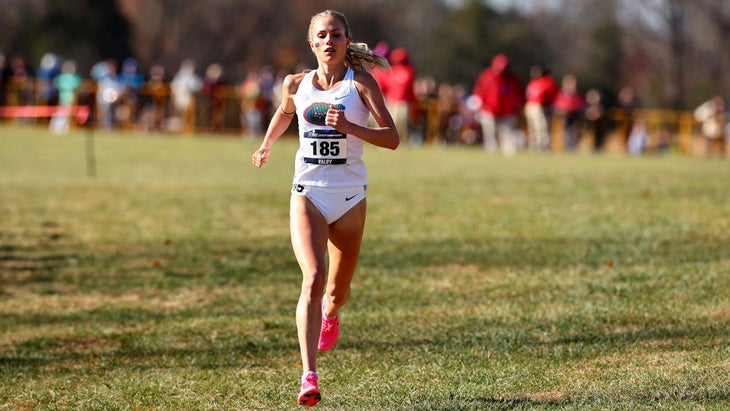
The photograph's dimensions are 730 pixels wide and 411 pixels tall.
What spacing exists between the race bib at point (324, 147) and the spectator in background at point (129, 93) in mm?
30720

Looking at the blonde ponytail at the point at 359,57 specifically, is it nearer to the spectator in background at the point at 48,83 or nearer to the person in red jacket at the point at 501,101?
the person in red jacket at the point at 501,101

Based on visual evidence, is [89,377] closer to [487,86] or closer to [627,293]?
[627,293]

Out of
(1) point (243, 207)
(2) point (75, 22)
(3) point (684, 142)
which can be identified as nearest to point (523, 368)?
(1) point (243, 207)

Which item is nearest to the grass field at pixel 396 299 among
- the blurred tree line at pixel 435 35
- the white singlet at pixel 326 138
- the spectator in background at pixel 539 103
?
the white singlet at pixel 326 138

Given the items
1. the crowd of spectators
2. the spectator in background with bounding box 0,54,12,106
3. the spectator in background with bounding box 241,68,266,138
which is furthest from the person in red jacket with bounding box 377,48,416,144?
the spectator in background with bounding box 0,54,12,106

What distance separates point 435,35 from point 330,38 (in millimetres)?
49237

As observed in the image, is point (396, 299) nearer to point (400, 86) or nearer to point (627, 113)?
point (400, 86)

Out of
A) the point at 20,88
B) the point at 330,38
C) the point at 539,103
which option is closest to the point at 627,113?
the point at 539,103

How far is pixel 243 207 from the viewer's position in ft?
50.3

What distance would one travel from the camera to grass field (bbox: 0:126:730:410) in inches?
267

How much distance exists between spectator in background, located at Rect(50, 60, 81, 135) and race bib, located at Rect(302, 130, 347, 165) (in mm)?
30294

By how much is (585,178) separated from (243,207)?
20.0 feet

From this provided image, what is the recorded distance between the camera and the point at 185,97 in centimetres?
3669

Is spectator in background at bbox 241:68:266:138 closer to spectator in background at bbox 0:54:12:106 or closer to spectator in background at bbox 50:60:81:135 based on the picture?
spectator in background at bbox 50:60:81:135
